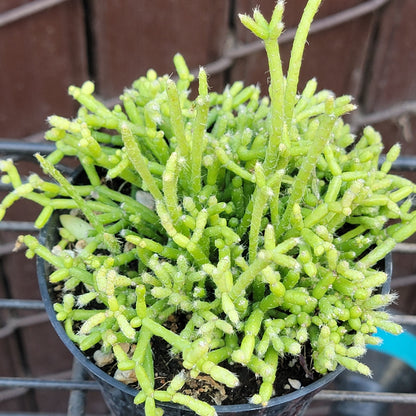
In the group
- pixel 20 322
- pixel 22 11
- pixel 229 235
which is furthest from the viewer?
pixel 20 322

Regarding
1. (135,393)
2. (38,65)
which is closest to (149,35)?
(38,65)

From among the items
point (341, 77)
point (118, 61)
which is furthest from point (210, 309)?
point (341, 77)

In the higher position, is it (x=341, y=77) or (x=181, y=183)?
(x=341, y=77)

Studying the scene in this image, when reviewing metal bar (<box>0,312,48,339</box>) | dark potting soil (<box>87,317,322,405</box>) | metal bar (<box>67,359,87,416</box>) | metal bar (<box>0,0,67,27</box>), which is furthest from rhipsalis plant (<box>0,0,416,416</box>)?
metal bar (<box>0,312,48,339</box>)

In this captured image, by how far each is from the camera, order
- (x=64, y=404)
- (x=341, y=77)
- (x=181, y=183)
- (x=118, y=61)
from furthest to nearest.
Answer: (x=64, y=404) < (x=341, y=77) < (x=118, y=61) < (x=181, y=183)

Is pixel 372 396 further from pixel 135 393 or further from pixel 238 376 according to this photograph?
pixel 135 393

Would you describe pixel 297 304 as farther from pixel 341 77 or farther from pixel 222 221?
pixel 341 77

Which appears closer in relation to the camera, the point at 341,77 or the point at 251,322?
the point at 251,322
